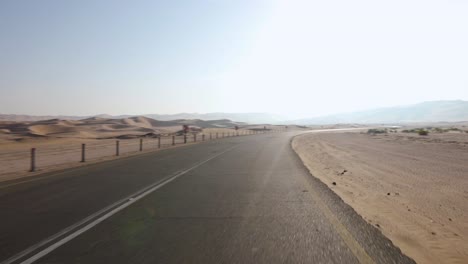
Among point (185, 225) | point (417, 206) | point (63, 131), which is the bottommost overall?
point (63, 131)

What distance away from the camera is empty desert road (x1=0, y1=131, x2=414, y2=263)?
4828 mm

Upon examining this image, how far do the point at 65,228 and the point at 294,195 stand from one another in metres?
5.51

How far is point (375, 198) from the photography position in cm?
966

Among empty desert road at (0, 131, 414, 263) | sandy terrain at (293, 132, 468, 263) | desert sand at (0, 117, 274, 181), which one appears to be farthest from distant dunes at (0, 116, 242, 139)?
sandy terrain at (293, 132, 468, 263)

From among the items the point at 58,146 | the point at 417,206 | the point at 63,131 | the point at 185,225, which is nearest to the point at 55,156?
the point at 58,146

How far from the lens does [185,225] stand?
6.45 meters

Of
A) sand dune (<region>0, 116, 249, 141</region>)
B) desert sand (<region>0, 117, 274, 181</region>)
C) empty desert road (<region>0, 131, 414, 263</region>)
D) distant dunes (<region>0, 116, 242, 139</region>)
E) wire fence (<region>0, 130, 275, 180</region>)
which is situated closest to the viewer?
empty desert road (<region>0, 131, 414, 263</region>)

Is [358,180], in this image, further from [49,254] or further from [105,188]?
[49,254]

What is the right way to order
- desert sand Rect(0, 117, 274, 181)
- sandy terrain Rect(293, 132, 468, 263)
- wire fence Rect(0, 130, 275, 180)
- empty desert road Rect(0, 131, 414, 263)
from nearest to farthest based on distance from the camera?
empty desert road Rect(0, 131, 414, 263), sandy terrain Rect(293, 132, 468, 263), wire fence Rect(0, 130, 275, 180), desert sand Rect(0, 117, 274, 181)

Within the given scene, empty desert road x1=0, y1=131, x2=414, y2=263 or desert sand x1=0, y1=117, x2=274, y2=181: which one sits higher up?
empty desert road x1=0, y1=131, x2=414, y2=263

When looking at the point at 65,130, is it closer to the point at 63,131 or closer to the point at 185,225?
the point at 63,131

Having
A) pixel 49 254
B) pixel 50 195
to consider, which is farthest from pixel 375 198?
pixel 50 195

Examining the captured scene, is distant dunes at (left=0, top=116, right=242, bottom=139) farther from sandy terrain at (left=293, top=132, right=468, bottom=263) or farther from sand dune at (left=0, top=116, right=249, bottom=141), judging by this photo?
sandy terrain at (left=293, top=132, right=468, bottom=263)

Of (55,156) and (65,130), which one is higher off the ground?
(65,130)
